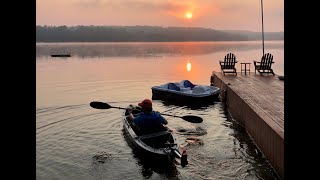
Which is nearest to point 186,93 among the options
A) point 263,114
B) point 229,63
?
point 229,63

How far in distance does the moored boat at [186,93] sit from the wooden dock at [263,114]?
3.68ft

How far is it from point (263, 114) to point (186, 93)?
10954mm

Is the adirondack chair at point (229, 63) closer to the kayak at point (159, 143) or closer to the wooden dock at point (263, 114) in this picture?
the wooden dock at point (263, 114)

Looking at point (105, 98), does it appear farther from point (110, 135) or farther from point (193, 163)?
point (193, 163)

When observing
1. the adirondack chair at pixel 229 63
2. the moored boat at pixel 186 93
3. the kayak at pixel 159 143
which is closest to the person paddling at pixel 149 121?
the kayak at pixel 159 143

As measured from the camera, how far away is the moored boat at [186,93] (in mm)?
22938

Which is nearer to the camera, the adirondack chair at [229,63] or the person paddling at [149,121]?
the person paddling at [149,121]

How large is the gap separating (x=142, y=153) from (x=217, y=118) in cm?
869

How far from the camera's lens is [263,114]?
1268 centimetres

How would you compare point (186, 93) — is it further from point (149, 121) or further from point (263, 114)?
point (149, 121)

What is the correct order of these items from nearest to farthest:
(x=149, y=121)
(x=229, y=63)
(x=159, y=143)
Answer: (x=149, y=121) → (x=159, y=143) → (x=229, y=63)

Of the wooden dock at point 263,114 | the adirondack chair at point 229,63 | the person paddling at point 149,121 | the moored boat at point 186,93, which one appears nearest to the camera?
the wooden dock at point 263,114
